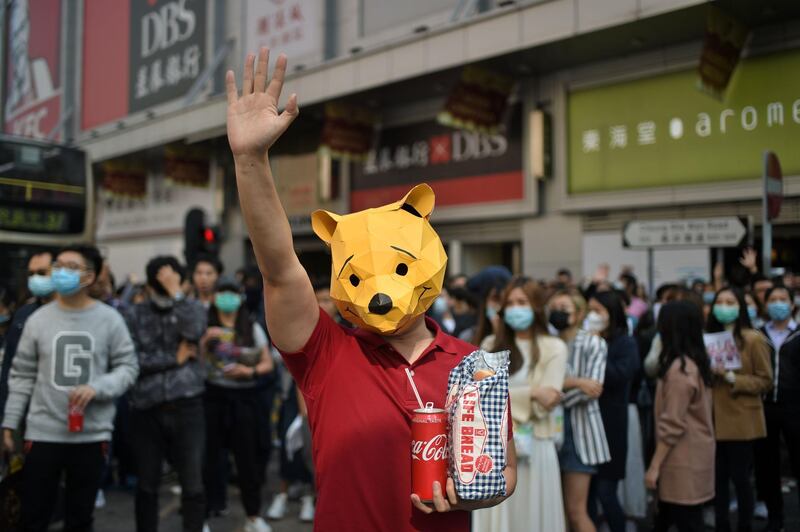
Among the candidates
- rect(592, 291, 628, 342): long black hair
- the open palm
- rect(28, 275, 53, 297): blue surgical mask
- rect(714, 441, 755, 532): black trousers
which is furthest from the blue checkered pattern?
rect(714, 441, 755, 532): black trousers

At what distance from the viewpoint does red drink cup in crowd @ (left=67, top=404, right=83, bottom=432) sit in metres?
3.94

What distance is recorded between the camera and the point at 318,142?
17.0 meters

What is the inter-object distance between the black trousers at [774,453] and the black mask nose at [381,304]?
452cm

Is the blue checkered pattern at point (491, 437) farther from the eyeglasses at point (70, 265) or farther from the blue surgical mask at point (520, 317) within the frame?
the eyeglasses at point (70, 265)

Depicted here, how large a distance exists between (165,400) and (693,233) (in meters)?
5.30

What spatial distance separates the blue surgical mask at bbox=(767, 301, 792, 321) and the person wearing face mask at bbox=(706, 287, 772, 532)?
0.82m

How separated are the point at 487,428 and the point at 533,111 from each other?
37.6ft

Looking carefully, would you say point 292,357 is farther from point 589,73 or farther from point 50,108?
point 50,108

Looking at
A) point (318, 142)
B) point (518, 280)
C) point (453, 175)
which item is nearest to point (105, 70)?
point (318, 142)

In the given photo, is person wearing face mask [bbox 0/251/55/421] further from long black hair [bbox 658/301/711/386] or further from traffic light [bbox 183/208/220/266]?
traffic light [bbox 183/208/220/266]

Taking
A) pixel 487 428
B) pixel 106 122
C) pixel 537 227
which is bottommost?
pixel 487 428

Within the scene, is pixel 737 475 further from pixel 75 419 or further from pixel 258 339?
pixel 75 419

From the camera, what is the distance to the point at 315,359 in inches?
86.3

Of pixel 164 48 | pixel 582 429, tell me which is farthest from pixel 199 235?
pixel 164 48
